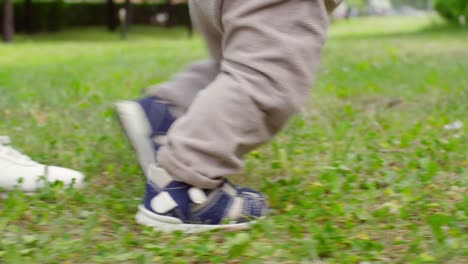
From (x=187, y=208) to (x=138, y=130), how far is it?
0.52 m

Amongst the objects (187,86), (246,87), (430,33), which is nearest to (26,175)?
(187,86)

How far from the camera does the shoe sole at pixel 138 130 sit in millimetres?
2396

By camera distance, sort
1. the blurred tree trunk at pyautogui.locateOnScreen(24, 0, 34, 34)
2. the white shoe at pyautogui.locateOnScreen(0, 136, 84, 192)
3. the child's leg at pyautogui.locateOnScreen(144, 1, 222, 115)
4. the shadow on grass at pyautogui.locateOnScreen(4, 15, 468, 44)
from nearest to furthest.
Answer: the white shoe at pyautogui.locateOnScreen(0, 136, 84, 192), the child's leg at pyautogui.locateOnScreen(144, 1, 222, 115), the shadow on grass at pyautogui.locateOnScreen(4, 15, 468, 44), the blurred tree trunk at pyautogui.locateOnScreen(24, 0, 34, 34)

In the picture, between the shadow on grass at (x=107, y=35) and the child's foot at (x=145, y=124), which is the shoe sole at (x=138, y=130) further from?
the shadow on grass at (x=107, y=35)

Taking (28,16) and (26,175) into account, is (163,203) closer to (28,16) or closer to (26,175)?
(26,175)

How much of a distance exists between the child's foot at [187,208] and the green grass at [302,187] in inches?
1.7

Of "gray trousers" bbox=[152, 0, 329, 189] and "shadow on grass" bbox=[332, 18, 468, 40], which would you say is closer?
"gray trousers" bbox=[152, 0, 329, 189]

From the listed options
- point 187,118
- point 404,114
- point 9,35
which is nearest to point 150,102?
point 187,118

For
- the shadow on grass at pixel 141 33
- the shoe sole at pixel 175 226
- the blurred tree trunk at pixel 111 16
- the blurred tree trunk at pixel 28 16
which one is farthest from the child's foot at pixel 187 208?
the blurred tree trunk at pixel 111 16

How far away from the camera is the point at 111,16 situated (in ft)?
81.9

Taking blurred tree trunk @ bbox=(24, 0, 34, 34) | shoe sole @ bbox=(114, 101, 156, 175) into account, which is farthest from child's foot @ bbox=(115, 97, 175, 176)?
blurred tree trunk @ bbox=(24, 0, 34, 34)

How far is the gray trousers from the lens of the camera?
75.3 inches

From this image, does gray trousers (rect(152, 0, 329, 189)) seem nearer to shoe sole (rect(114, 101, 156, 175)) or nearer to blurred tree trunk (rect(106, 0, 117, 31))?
shoe sole (rect(114, 101, 156, 175))

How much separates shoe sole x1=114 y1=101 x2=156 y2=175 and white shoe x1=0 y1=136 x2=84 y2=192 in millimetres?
200
